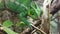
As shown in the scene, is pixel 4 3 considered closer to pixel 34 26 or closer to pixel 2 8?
pixel 2 8

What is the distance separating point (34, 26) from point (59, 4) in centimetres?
21

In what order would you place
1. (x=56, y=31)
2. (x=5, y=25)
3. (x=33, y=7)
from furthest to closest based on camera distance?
(x=56, y=31) < (x=33, y=7) < (x=5, y=25)

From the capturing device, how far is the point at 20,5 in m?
0.78

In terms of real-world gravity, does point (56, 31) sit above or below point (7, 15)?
below

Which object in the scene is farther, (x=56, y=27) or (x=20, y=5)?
(x=56, y=27)

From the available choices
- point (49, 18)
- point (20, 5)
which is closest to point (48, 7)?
point (49, 18)

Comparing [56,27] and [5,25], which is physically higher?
[5,25]

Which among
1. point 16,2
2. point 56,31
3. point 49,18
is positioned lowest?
point 56,31

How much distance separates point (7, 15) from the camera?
2.94 feet

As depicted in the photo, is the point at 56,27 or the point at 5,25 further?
the point at 56,27

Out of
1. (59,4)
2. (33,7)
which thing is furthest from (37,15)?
(59,4)

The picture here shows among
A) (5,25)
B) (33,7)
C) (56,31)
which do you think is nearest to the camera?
(5,25)

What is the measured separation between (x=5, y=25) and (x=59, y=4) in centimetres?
36

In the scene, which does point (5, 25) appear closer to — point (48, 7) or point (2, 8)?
point (2, 8)
